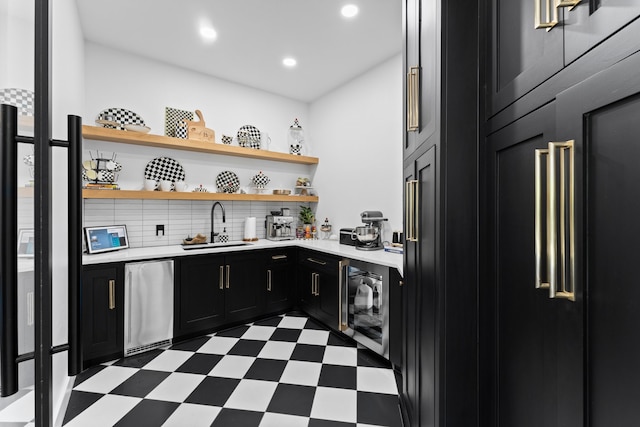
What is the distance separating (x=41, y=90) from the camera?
67 centimetres

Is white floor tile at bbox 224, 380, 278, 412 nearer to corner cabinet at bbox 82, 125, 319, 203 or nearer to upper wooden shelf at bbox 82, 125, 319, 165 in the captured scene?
corner cabinet at bbox 82, 125, 319, 203

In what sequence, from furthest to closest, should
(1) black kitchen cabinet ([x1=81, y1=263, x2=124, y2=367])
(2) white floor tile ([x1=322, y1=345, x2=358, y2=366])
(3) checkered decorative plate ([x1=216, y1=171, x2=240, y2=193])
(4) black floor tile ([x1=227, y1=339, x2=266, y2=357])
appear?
(3) checkered decorative plate ([x1=216, y1=171, x2=240, y2=193]) < (4) black floor tile ([x1=227, y1=339, x2=266, y2=357]) < (2) white floor tile ([x1=322, y1=345, x2=358, y2=366]) < (1) black kitchen cabinet ([x1=81, y1=263, x2=124, y2=367])

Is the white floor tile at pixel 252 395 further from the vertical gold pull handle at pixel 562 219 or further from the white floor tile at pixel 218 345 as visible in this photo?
the vertical gold pull handle at pixel 562 219

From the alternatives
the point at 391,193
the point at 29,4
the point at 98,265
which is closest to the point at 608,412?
the point at 29,4

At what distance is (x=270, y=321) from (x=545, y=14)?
3230 mm

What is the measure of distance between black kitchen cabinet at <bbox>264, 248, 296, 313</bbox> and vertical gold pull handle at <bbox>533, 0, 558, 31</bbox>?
297 centimetres

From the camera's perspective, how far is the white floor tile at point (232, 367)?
85.0 inches

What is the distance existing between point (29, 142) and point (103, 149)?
9.00 feet

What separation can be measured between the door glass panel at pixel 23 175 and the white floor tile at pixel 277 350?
191 centimetres

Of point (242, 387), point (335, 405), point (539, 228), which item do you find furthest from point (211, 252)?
point (539, 228)

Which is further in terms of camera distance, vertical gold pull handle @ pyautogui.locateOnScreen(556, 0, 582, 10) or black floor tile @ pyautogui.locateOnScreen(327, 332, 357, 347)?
black floor tile @ pyautogui.locateOnScreen(327, 332, 357, 347)

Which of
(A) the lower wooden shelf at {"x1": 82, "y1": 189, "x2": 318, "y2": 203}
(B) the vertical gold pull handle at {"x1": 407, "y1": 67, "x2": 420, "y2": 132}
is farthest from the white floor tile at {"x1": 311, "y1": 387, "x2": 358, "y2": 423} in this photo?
(A) the lower wooden shelf at {"x1": 82, "y1": 189, "x2": 318, "y2": 203}

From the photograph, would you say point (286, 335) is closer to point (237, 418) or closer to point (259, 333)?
point (259, 333)

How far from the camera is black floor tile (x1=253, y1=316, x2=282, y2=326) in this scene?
3121 mm
